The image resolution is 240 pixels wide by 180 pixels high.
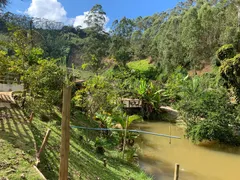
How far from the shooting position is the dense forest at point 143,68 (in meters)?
9.59

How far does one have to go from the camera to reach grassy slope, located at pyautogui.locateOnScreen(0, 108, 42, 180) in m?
4.53

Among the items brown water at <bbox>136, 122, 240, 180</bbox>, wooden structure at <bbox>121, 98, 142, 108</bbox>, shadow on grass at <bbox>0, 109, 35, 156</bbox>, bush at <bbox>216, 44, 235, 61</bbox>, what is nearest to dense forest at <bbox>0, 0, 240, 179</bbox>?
bush at <bbox>216, 44, 235, 61</bbox>

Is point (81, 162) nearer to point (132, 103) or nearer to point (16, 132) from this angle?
point (16, 132)

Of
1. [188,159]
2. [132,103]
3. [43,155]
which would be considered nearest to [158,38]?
[132,103]

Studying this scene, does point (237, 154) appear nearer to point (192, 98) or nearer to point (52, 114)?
point (192, 98)

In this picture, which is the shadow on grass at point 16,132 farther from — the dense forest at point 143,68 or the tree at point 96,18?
the tree at point 96,18

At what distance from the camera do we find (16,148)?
5.50m

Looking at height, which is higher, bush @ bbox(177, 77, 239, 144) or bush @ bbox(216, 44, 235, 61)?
bush @ bbox(216, 44, 235, 61)

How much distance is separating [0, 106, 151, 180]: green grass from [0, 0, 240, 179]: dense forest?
0.76 meters

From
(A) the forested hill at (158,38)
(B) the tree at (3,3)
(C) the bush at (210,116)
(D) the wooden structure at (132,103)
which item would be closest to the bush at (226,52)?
(C) the bush at (210,116)

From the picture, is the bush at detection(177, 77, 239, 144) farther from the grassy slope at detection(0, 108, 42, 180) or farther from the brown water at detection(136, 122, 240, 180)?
the grassy slope at detection(0, 108, 42, 180)

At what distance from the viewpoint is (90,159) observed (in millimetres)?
6555

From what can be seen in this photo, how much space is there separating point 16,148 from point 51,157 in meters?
0.77

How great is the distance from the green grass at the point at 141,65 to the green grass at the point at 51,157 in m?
26.7
